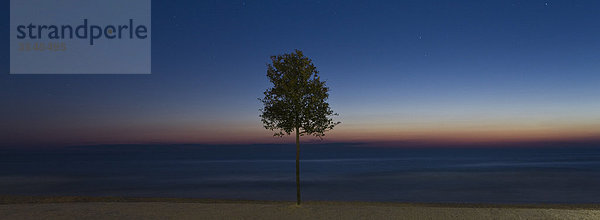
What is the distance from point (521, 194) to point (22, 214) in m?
32.7

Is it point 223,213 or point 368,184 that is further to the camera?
point 368,184

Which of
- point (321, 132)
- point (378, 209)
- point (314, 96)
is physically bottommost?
point (378, 209)

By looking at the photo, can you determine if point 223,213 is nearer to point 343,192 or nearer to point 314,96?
point 314,96

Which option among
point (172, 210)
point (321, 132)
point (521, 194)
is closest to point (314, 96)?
point (321, 132)

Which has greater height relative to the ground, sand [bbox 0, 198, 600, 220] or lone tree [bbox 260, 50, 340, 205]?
lone tree [bbox 260, 50, 340, 205]

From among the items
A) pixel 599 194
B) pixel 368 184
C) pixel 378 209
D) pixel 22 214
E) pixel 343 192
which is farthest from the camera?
pixel 368 184

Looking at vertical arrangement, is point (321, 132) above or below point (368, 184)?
above

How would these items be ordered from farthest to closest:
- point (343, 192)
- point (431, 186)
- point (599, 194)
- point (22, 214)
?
point (431, 186) → point (343, 192) → point (599, 194) → point (22, 214)

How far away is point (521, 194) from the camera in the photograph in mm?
35062

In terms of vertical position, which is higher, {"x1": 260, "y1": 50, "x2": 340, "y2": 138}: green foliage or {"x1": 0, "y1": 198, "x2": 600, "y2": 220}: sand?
{"x1": 260, "y1": 50, "x2": 340, "y2": 138}: green foliage

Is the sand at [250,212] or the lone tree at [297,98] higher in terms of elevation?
the lone tree at [297,98]

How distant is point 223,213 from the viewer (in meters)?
15.2

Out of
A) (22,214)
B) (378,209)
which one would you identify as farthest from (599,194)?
(22,214)

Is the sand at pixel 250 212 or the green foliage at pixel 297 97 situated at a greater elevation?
the green foliage at pixel 297 97
